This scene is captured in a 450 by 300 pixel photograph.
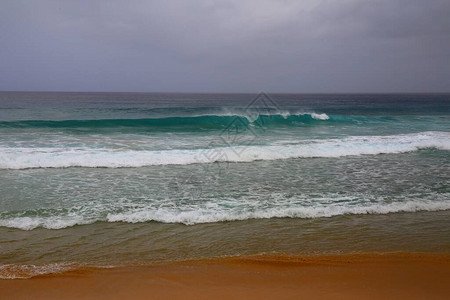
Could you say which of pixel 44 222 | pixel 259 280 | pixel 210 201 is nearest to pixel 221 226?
pixel 210 201

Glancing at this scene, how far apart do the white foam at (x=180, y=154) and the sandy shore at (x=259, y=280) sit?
7.24 metres

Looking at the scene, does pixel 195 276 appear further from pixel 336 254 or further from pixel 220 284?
pixel 336 254

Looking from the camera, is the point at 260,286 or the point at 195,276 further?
the point at 195,276

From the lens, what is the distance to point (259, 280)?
153 inches

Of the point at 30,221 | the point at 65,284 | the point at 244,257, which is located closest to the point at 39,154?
the point at 30,221

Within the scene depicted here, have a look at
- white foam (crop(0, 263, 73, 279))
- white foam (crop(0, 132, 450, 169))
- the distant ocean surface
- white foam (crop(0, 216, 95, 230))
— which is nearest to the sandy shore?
white foam (crop(0, 263, 73, 279))

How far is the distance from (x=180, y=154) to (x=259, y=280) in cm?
878

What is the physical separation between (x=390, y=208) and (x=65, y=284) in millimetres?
5876

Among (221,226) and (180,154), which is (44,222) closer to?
(221,226)

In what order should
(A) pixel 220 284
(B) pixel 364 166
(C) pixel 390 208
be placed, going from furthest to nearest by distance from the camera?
(B) pixel 364 166
(C) pixel 390 208
(A) pixel 220 284

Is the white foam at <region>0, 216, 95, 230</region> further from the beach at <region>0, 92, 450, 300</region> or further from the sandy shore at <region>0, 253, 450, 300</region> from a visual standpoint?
the sandy shore at <region>0, 253, 450, 300</region>

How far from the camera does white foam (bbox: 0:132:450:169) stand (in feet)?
35.6

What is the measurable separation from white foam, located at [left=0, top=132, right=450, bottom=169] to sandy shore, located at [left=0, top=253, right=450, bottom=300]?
23.8 feet

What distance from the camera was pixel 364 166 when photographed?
1090cm
